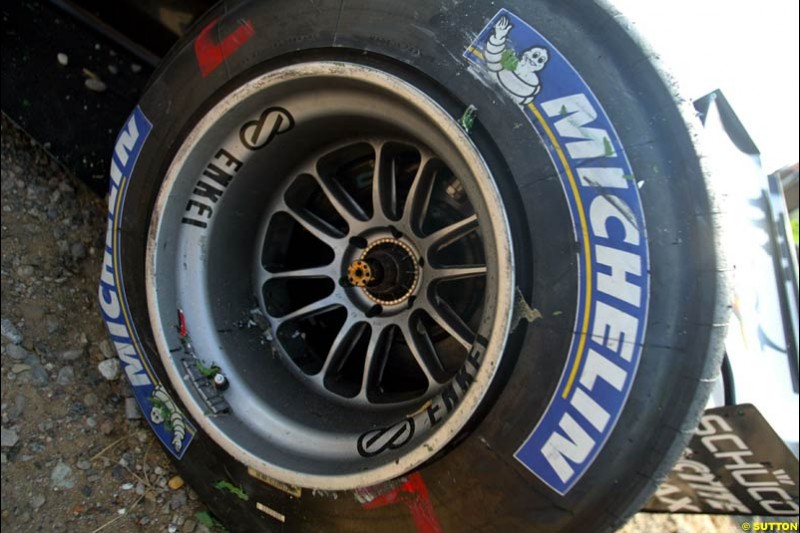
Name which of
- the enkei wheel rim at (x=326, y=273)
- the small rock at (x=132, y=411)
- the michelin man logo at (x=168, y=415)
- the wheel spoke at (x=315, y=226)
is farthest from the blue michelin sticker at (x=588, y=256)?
the small rock at (x=132, y=411)

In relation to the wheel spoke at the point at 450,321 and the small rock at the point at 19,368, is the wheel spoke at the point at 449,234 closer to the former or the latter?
the wheel spoke at the point at 450,321


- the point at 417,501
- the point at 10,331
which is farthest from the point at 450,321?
the point at 10,331

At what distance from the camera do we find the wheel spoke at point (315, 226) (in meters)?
1.95

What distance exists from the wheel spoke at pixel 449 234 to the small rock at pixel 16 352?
4.83 feet

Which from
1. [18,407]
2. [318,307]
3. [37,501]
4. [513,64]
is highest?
[513,64]

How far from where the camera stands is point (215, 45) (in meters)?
1.72

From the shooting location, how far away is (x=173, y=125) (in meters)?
1.79

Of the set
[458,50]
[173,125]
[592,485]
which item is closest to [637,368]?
[592,485]

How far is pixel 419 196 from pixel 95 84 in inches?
54.4

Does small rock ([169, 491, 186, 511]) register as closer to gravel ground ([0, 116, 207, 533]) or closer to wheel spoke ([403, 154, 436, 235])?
gravel ground ([0, 116, 207, 533])

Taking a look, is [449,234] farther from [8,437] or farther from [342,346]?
[8,437]

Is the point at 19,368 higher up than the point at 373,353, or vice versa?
the point at 373,353

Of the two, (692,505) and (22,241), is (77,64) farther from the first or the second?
(692,505)

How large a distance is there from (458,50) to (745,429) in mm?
1228
